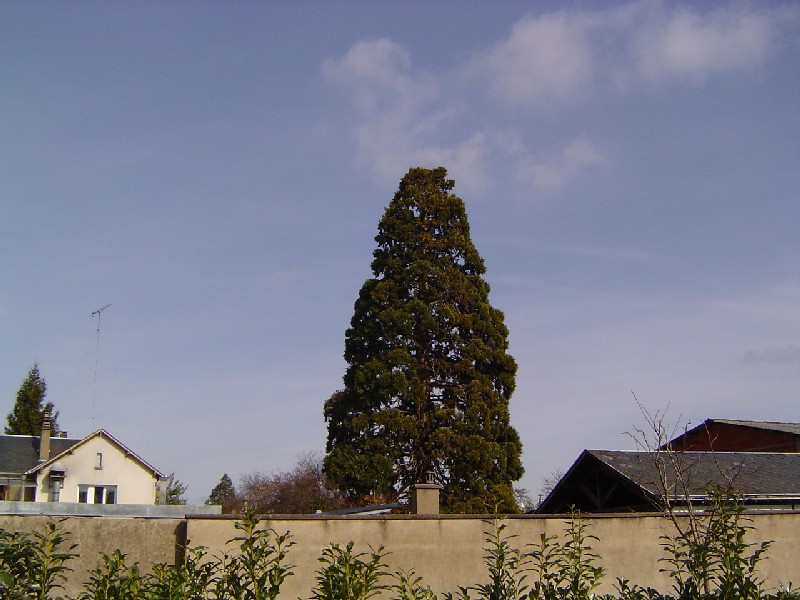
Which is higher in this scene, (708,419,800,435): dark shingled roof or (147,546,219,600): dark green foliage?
(708,419,800,435): dark shingled roof

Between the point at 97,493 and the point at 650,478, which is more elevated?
the point at 650,478

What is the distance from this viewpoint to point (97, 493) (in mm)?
33594

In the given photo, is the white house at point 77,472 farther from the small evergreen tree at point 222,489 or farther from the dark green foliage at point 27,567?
the small evergreen tree at point 222,489

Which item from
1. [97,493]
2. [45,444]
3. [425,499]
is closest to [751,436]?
[425,499]

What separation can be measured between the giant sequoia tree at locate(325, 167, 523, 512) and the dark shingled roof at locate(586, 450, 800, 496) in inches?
316

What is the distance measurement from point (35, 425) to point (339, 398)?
23058 mm

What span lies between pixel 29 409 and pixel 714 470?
127ft

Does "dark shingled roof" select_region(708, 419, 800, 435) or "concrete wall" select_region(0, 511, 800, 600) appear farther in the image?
"dark shingled roof" select_region(708, 419, 800, 435)

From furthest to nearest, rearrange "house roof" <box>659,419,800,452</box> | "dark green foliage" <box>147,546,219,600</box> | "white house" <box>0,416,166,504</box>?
"white house" <box>0,416,166,504</box> → "house roof" <box>659,419,800,452</box> → "dark green foliage" <box>147,546,219,600</box>

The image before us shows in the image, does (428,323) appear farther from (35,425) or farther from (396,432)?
(35,425)

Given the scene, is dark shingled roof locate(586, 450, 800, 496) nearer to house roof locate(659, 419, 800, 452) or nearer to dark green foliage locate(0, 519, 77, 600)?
house roof locate(659, 419, 800, 452)

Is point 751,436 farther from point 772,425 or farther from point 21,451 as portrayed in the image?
point 21,451

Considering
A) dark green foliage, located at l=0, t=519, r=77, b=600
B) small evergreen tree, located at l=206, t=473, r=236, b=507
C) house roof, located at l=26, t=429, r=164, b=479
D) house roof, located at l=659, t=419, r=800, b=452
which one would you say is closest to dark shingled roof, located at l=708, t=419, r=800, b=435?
house roof, located at l=659, t=419, r=800, b=452

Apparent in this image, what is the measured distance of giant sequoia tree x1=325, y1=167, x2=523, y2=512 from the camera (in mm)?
27859
